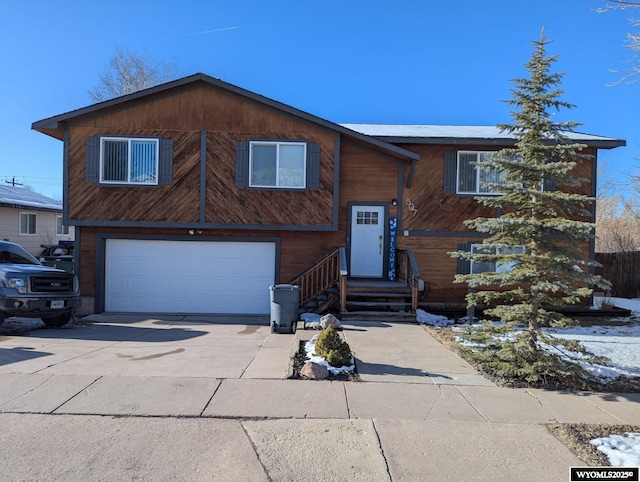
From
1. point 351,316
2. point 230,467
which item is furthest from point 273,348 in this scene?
point 230,467

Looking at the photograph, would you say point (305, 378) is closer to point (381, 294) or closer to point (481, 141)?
point (381, 294)

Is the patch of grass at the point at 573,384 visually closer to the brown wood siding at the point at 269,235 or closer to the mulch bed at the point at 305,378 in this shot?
the mulch bed at the point at 305,378

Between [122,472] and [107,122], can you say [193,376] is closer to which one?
[122,472]

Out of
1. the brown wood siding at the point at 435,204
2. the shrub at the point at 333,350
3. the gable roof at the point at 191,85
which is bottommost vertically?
the shrub at the point at 333,350

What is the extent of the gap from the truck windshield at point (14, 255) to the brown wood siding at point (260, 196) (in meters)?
4.41

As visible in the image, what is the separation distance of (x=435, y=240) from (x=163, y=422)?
32.9 ft

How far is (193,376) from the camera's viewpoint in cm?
582

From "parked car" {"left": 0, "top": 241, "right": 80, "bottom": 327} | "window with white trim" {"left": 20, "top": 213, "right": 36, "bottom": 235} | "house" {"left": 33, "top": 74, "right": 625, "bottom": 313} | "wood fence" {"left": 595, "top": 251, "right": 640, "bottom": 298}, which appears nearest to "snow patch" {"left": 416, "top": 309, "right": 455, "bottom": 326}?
"house" {"left": 33, "top": 74, "right": 625, "bottom": 313}

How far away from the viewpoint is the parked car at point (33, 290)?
28.9 feet

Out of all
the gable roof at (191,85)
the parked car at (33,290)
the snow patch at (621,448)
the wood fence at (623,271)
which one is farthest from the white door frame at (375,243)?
the wood fence at (623,271)

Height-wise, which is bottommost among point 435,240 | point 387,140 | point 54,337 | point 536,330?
point 54,337

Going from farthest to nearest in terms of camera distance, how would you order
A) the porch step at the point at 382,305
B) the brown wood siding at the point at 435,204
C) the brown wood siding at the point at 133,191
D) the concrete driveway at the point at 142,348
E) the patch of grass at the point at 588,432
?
the brown wood siding at the point at 435,204
the brown wood siding at the point at 133,191
the porch step at the point at 382,305
the concrete driveway at the point at 142,348
the patch of grass at the point at 588,432

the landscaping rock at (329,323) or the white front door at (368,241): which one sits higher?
the white front door at (368,241)

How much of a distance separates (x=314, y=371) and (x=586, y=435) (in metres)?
3.19
